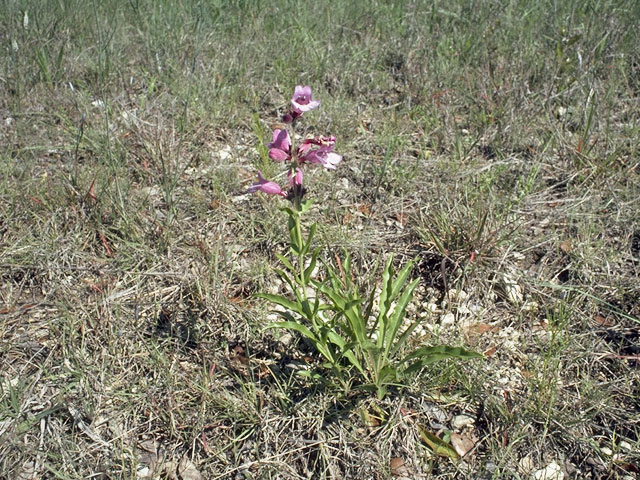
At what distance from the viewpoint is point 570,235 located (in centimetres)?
284

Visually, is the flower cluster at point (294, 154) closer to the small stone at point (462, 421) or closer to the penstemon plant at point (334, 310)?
the penstemon plant at point (334, 310)

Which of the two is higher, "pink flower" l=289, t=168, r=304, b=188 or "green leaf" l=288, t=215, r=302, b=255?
"pink flower" l=289, t=168, r=304, b=188

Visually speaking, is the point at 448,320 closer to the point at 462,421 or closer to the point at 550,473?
the point at 462,421

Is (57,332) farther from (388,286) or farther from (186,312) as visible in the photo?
(388,286)

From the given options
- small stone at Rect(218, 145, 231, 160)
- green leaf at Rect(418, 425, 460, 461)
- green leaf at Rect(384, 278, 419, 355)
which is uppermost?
green leaf at Rect(384, 278, 419, 355)

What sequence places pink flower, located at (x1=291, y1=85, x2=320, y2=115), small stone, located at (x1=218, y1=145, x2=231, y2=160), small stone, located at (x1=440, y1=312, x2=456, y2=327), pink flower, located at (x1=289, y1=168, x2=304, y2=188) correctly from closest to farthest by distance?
pink flower, located at (x1=291, y1=85, x2=320, y2=115) < pink flower, located at (x1=289, y1=168, x2=304, y2=188) < small stone, located at (x1=440, y1=312, x2=456, y2=327) < small stone, located at (x1=218, y1=145, x2=231, y2=160)

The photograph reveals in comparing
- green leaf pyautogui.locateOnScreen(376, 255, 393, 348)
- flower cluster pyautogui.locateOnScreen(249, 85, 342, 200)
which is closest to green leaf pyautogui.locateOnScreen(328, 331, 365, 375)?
green leaf pyautogui.locateOnScreen(376, 255, 393, 348)

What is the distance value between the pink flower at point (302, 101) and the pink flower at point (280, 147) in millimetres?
102

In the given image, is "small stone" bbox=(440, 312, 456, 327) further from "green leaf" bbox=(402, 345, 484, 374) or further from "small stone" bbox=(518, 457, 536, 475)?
"small stone" bbox=(518, 457, 536, 475)

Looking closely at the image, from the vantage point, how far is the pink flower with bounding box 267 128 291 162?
1.97 m

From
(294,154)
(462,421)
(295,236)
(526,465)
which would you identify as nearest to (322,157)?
(294,154)

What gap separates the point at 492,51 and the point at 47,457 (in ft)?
12.5

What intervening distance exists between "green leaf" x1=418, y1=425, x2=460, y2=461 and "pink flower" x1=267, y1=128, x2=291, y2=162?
1208mm

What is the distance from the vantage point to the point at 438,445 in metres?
2.10
